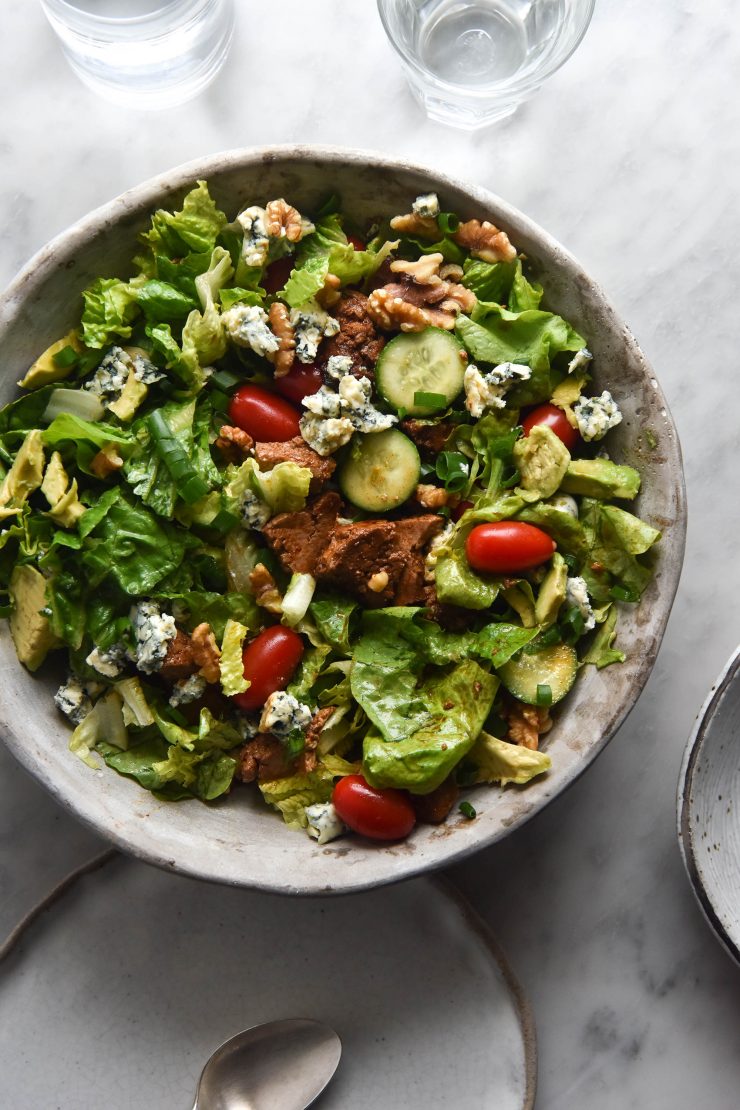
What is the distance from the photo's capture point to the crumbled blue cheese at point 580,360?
268 centimetres

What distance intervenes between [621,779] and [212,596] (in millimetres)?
1440

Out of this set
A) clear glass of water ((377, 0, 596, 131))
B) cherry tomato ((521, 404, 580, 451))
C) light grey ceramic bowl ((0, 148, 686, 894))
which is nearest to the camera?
light grey ceramic bowl ((0, 148, 686, 894))

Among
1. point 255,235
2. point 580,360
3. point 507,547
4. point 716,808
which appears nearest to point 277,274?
point 255,235

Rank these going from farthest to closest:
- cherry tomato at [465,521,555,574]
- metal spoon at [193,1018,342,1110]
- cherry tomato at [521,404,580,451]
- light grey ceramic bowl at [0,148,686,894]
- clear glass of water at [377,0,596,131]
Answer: clear glass of water at [377,0,596,131] < metal spoon at [193,1018,342,1110] < cherry tomato at [521,404,580,451] < cherry tomato at [465,521,555,574] < light grey ceramic bowl at [0,148,686,894]

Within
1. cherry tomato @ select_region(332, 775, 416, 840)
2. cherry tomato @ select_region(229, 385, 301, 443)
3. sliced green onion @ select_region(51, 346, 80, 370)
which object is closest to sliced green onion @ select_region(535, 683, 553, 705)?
cherry tomato @ select_region(332, 775, 416, 840)

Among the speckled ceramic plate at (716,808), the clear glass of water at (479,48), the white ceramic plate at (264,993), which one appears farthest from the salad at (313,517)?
the clear glass of water at (479,48)

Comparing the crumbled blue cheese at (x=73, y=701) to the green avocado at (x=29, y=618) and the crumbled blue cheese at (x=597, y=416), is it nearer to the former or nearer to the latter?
the green avocado at (x=29, y=618)

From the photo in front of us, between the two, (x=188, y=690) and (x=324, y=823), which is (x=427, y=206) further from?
(x=324, y=823)

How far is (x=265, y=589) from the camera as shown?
272 centimetres

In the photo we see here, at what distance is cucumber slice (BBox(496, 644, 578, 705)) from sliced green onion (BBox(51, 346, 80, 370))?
141cm

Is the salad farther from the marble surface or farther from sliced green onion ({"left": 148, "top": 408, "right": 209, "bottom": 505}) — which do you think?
the marble surface

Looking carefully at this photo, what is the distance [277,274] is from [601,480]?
1.07 metres

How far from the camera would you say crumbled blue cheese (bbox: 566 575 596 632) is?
2650 mm

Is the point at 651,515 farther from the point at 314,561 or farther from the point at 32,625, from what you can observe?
the point at 32,625
